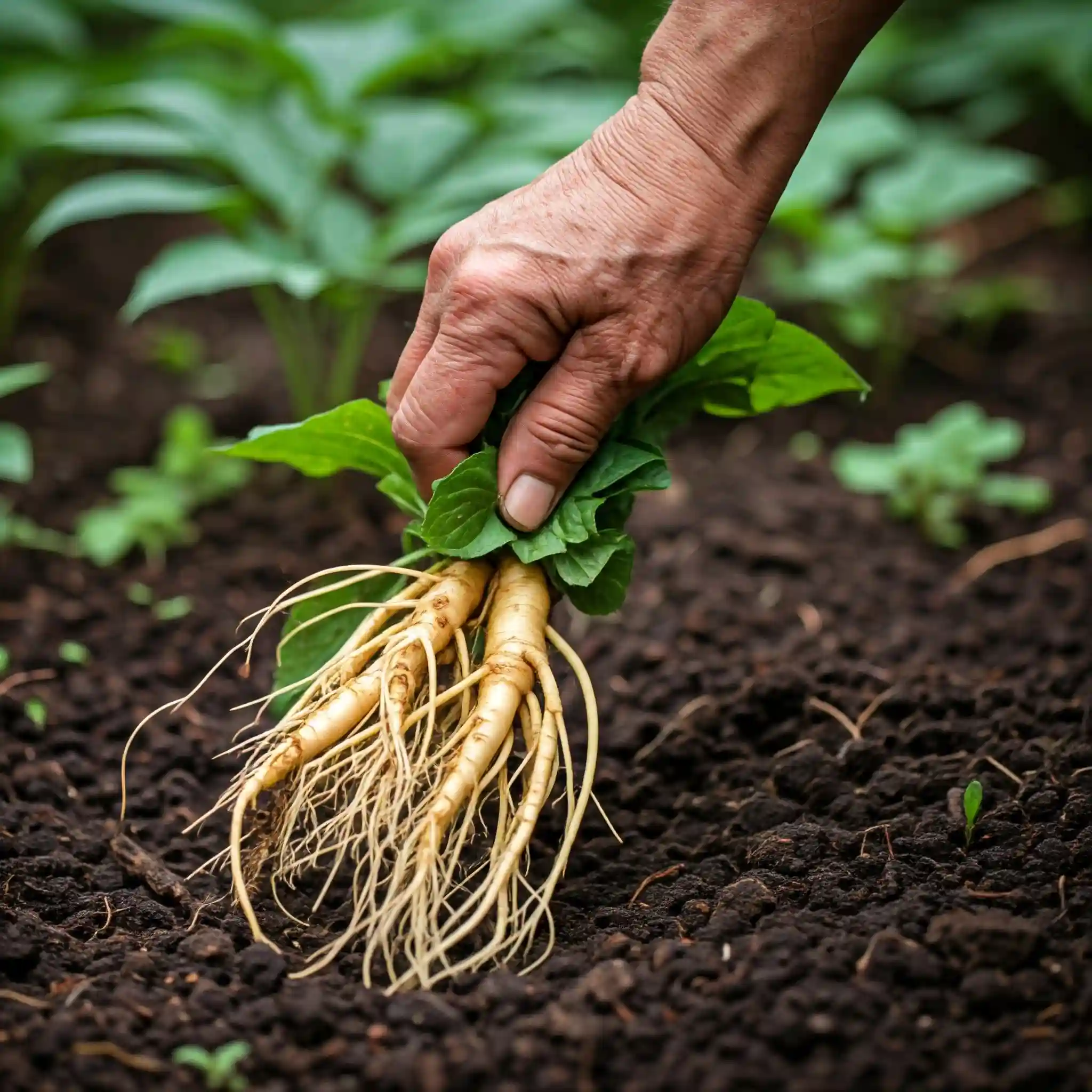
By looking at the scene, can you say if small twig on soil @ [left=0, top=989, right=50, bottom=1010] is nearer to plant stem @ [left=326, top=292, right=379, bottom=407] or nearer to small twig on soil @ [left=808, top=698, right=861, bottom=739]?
small twig on soil @ [left=808, top=698, right=861, bottom=739]

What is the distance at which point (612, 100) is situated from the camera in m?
3.48

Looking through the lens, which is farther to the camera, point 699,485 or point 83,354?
point 83,354

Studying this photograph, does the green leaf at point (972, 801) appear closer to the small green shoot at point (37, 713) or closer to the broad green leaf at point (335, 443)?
the broad green leaf at point (335, 443)

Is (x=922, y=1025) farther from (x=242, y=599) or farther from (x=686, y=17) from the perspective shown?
(x=242, y=599)

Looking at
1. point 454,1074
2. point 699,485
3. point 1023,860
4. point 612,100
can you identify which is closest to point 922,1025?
point 1023,860

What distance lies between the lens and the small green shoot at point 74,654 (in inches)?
87.1

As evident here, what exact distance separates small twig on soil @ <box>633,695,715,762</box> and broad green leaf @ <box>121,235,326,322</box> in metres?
1.02

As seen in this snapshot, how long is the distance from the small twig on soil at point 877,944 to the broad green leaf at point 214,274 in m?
1.48

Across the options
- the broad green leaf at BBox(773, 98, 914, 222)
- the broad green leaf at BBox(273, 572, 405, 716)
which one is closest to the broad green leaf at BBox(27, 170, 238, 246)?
the broad green leaf at BBox(273, 572, 405, 716)

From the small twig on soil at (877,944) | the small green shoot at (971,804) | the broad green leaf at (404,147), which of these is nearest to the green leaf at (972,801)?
the small green shoot at (971,804)

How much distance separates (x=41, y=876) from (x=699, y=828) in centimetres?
93

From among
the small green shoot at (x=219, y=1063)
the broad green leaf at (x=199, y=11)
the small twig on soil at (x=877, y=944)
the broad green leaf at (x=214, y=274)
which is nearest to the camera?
the small green shoot at (x=219, y=1063)

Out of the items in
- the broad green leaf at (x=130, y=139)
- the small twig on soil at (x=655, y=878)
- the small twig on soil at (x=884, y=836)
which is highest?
the broad green leaf at (x=130, y=139)

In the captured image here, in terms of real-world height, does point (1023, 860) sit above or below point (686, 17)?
below
